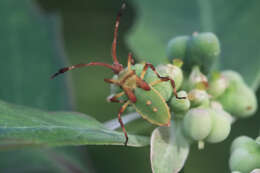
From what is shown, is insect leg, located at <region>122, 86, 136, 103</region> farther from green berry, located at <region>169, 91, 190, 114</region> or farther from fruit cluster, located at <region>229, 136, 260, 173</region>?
fruit cluster, located at <region>229, 136, 260, 173</region>

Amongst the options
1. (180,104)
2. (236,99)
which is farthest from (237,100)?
(180,104)

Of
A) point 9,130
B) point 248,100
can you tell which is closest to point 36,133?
point 9,130

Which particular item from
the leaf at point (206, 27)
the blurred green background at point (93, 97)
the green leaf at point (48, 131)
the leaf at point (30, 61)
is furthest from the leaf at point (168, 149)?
the leaf at point (30, 61)

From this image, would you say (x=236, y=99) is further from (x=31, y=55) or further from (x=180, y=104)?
(x=31, y=55)

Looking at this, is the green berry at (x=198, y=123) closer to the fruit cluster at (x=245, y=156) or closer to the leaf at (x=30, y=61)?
the fruit cluster at (x=245, y=156)

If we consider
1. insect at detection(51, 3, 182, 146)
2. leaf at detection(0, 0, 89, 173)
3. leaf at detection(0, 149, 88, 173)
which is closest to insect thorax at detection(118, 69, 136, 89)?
insect at detection(51, 3, 182, 146)

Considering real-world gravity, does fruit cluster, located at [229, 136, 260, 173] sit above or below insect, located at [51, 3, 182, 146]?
below
